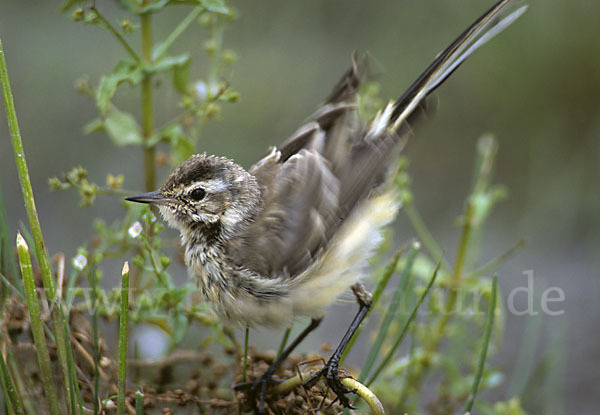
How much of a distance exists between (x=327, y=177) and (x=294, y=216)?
0.21m

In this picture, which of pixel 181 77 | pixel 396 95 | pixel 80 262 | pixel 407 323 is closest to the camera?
pixel 407 323

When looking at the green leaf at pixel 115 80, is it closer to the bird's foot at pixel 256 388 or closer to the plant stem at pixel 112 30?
the plant stem at pixel 112 30

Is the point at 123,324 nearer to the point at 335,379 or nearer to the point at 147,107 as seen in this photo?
the point at 335,379

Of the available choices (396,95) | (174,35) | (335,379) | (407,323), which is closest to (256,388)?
(335,379)

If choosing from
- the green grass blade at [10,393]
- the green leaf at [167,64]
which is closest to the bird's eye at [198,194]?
the green leaf at [167,64]

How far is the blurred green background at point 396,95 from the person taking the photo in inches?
232

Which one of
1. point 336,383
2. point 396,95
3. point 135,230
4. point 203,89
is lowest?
point 336,383

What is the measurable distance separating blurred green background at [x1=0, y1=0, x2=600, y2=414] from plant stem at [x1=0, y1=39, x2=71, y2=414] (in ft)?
11.0

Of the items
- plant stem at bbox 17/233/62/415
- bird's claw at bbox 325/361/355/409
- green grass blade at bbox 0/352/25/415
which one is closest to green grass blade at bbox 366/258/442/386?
bird's claw at bbox 325/361/355/409

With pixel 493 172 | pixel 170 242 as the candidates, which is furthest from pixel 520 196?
pixel 170 242

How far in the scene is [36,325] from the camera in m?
2.30

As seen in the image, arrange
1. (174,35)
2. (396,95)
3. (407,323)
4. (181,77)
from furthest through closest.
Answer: (396,95) < (181,77) < (174,35) < (407,323)

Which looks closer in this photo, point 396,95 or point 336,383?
point 336,383

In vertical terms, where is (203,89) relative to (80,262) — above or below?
above
